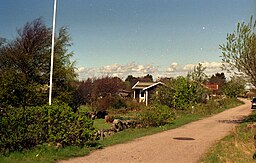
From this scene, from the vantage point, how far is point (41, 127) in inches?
415

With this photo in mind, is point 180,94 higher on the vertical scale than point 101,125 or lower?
higher

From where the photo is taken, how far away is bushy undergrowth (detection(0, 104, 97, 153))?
9.80 metres

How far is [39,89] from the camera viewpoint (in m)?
24.6

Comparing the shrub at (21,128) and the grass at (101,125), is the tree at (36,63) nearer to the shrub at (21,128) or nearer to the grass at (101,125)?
the grass at (101,125)

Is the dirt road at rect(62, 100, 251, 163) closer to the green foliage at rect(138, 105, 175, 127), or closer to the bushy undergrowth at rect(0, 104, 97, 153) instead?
the bushy undergrowth at rect(0, 104, 97, 153)

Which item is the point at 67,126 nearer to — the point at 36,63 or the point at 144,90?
the point at 36,63

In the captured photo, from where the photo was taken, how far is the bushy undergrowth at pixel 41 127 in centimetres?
980

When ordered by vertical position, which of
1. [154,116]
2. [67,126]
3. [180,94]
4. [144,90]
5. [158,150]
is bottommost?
[158,150]

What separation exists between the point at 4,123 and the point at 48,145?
5.53 ft

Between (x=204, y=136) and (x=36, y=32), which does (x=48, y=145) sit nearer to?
(x=204, y=136)

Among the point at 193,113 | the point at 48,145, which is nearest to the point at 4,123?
the point at 48,145

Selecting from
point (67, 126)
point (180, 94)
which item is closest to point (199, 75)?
point (180, 94)

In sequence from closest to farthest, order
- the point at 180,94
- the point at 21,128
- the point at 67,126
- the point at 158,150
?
the point at 21,128 → the point at 67,126 → the point at 158,150 → the point at 180,94

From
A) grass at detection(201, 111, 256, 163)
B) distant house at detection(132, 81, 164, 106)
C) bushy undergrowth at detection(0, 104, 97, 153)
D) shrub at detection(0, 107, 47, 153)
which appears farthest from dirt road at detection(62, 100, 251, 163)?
distant house at detection(132, 81, 164, 106)
